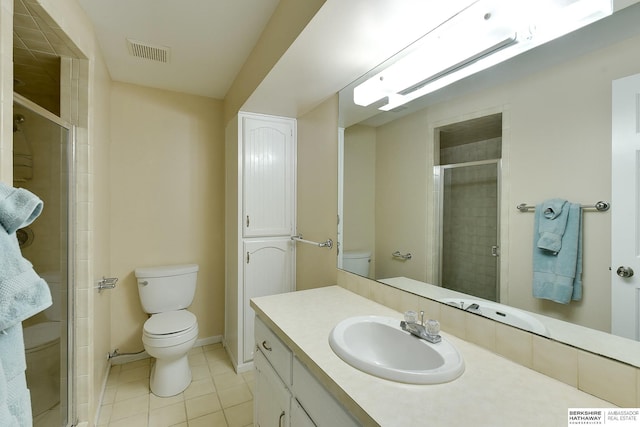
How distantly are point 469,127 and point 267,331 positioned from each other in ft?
4.06

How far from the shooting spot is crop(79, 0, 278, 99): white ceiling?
1.52 meters

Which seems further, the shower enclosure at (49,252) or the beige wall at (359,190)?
the beige wall at (359,190)

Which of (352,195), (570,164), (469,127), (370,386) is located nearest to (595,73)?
(570,164)

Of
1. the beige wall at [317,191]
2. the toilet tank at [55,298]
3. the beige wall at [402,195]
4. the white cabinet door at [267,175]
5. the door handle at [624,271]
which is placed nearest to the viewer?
the door handle at [624,271]

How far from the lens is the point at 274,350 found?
4.17ft

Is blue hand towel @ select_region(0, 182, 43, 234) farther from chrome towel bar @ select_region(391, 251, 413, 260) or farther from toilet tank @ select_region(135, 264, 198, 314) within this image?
toilet tank @ select_region(135, 264, 198, 314)

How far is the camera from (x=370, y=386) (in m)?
0.79

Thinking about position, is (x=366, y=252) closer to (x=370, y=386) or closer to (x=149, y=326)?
(x=370, y=386)

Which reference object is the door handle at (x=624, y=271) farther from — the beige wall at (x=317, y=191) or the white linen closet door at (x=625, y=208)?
the beige wall at (x=317, y=191)

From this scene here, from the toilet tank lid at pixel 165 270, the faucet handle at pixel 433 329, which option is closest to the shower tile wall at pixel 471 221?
the faucet handle at pixel 433 329

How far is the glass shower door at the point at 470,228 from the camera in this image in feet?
3.42

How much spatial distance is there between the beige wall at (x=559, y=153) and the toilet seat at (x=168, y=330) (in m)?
2.02

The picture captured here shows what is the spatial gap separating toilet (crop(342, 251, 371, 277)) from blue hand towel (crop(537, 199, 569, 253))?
87 centimetres

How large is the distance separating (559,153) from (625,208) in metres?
0.22
